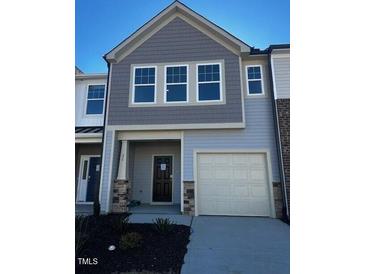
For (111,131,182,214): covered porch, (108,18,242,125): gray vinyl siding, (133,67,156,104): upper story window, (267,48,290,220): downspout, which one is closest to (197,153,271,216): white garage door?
(267,48,290,220): downspout

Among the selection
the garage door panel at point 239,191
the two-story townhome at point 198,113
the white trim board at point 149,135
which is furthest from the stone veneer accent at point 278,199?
the white trim board at point 149,135

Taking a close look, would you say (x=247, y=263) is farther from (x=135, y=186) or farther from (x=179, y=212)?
(x=135, y=186)

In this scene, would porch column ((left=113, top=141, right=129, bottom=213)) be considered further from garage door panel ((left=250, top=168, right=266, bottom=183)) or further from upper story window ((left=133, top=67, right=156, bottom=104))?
garage door panel ((left=250, top=168, right=266, bottom=183))

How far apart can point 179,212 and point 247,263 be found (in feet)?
13.7

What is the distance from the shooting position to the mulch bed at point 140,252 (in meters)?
3.98

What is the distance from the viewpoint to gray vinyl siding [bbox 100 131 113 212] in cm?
802

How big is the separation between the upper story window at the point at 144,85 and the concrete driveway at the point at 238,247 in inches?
189

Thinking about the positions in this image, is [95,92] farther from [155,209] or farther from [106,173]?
[155,209]

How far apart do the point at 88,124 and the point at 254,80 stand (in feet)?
24.1

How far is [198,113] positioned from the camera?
8195 millimetres

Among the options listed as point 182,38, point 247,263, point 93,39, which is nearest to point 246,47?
point 182,38

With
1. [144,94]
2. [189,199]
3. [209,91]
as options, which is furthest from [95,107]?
[189,199]
